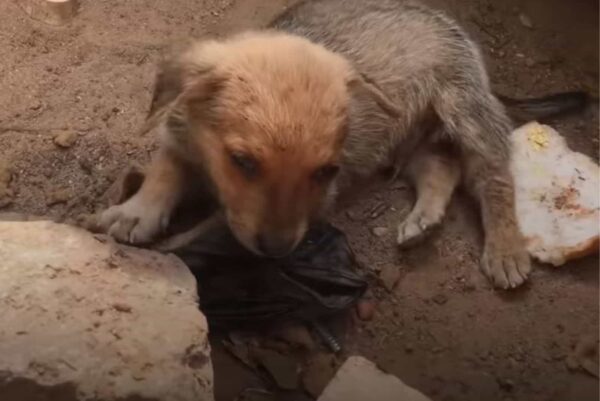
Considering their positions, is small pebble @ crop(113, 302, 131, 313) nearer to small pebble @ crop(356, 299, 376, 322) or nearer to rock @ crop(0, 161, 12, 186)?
small pebble @ crop(356, 299, 376, 322)

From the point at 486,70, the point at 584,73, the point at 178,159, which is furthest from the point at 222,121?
the point at 584,73

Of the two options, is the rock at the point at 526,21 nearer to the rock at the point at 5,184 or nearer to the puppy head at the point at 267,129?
the puppy head at the point at 267,129

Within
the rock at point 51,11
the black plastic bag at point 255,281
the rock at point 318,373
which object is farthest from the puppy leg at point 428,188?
the rock at point 51,11

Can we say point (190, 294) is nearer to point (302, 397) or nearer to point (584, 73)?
point (302, 397)

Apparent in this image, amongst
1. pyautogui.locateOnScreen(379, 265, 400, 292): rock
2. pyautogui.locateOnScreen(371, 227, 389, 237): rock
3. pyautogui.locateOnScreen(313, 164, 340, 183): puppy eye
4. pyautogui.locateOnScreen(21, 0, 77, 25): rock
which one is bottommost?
pyautogui.locateOnScreen(379, 265, 400, 292): rock

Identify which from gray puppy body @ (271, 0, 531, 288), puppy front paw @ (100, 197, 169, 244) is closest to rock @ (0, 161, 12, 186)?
puppy front paw @ (100, 197, 169, 244)
